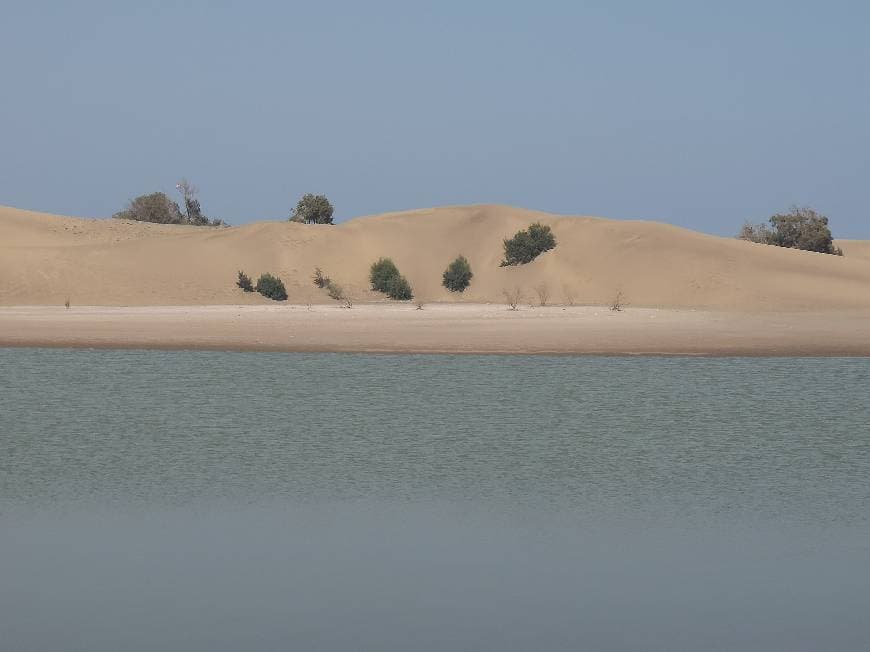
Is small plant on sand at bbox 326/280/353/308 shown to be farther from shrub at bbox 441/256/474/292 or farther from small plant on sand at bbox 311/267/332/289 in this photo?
shrub at bbox 441/256/474/292

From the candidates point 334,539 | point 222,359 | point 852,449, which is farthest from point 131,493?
point 222,359

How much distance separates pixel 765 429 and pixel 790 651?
1283 cm

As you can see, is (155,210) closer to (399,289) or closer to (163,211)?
(163,211)

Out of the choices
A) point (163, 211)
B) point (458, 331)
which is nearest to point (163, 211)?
point (163, 211)

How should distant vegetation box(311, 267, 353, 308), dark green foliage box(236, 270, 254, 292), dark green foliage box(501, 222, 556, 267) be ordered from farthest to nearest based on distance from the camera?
1. dark green foliage box(501, 222, 556, 267)
2. dark green foliage box(236, 270, 254, 292)
3. distant vegetation box(311, 267, 353, 308)

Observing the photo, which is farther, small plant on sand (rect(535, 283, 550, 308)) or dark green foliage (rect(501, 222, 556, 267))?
dark green foliage (rect(501, 222, 556, 267))

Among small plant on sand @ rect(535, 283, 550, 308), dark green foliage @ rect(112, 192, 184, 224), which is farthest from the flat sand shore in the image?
dark green foliage @ rect(112, 192, 184, 224)

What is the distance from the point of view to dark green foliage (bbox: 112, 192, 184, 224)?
115875 millimetres

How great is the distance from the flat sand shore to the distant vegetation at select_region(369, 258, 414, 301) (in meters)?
19.5

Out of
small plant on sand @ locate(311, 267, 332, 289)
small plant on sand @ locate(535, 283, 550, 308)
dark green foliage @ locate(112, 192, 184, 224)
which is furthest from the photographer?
dark green foliage @ locate(112, 192, 184, 224)

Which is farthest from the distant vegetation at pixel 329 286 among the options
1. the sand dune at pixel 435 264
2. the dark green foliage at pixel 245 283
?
the dark green foliage at pixel 245 283

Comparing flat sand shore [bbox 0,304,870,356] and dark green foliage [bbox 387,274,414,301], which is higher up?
dark green foliage [bbox 387,274,414,301]

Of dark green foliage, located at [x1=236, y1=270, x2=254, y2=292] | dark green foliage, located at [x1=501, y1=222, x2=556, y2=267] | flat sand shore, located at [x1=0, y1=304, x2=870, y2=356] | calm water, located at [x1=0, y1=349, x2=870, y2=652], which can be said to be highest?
dark green foliage, located at [x1=501, y1=222, x2=556, y2=267]

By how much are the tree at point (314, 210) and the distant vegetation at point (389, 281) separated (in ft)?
70.2
